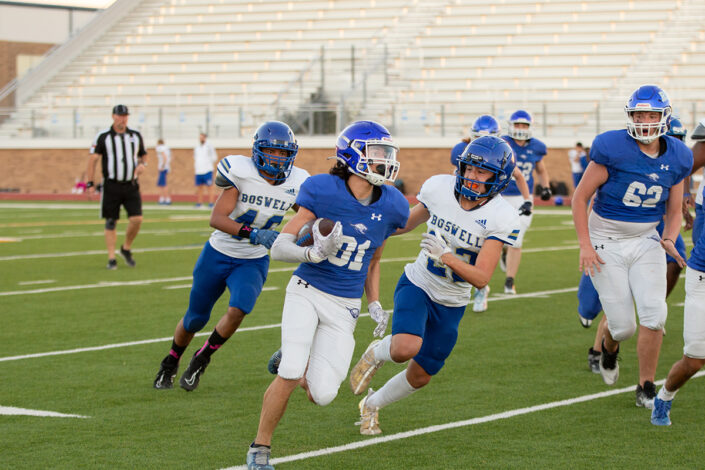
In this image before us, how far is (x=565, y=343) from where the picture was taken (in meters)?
7.53

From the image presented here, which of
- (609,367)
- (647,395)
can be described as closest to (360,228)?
(647,395)

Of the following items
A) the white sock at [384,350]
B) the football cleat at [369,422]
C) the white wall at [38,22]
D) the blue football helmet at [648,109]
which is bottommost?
the football cleat at [369,422]

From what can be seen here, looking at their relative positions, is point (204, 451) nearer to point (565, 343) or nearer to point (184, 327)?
point (184, 327)

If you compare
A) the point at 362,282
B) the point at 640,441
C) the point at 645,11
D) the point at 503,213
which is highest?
the point at 645,11

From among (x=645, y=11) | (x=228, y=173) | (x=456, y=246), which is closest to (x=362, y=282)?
(x=456, y=246)

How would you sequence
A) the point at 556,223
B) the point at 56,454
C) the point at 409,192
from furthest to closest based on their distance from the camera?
the point at 409,192
the point at 556,223
the point at 56,454

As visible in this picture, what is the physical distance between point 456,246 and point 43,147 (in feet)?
86.8

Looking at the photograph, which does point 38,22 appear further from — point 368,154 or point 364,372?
point 368,154

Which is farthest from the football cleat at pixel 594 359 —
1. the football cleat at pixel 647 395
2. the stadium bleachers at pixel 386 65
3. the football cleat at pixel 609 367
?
the stadium bleachers at pixel 386 65

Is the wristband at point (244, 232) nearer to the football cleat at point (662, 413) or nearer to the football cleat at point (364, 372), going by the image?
the football cleat at point (364, 372)

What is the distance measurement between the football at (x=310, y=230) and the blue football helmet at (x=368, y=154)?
0.92ft

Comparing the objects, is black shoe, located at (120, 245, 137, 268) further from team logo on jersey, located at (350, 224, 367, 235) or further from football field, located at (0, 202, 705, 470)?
team logo on jersey, located at (350, 224, 367, 235)

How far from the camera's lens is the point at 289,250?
434 centimetres

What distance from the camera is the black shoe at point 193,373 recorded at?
19.5 feet
